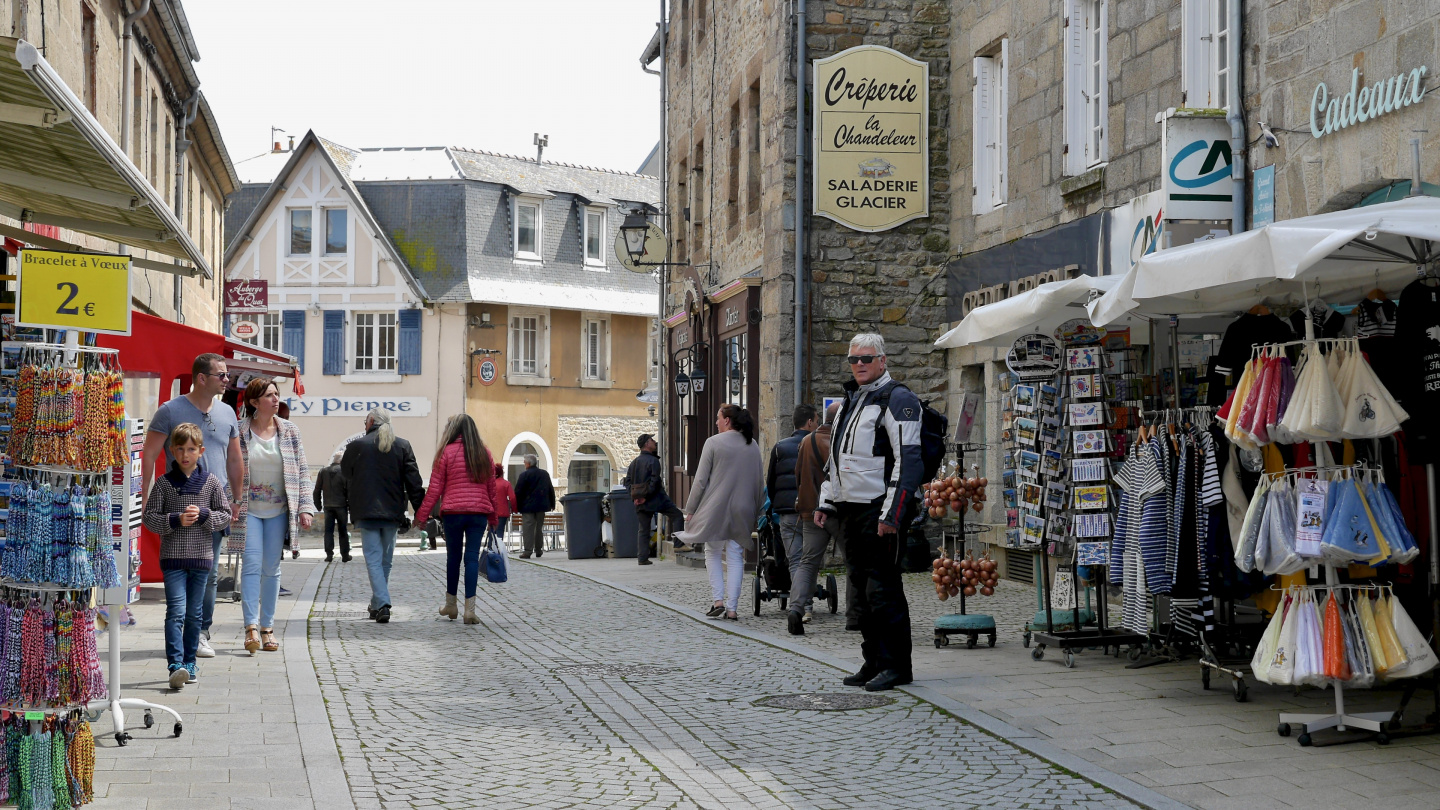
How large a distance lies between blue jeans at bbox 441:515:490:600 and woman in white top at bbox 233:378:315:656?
1.97 meters

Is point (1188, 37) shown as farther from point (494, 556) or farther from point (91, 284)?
point (91, 284)

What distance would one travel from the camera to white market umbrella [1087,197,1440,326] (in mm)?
6129

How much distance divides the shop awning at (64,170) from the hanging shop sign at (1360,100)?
726 centimetres

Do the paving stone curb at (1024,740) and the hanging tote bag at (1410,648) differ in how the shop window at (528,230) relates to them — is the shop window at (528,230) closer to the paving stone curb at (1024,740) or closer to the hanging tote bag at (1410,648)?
the paving stone curb at (1024,740)

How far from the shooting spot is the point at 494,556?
11914mm

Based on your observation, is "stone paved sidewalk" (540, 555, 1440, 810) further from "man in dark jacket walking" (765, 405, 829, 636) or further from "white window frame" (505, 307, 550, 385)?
"white window frame" (505, 307, 550, 385)

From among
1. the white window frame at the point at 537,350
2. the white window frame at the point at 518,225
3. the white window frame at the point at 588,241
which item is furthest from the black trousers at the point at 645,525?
the white window frame at the point at 588,241

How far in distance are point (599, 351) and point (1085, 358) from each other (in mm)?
33940

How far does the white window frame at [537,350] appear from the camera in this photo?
40.3 m

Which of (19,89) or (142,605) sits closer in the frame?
(19,89)

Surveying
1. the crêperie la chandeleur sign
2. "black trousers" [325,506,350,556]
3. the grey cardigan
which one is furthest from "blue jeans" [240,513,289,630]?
"black trousers" [325,506,350,556]

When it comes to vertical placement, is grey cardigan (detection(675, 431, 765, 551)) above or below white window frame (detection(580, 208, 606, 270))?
below

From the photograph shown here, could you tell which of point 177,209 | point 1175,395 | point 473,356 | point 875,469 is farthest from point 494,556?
point 473,356

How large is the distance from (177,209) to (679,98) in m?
8.32
